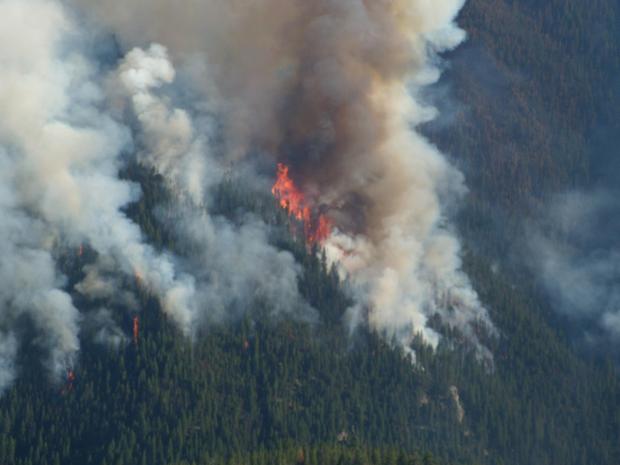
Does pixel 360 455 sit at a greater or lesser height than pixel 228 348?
lesser

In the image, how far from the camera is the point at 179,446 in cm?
18238

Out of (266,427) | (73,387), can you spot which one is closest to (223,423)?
(266,427)

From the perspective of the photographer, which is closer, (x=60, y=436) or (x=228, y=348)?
(x=60, y=436)

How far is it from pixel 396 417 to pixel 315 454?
943 inches

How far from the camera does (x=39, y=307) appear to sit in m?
198

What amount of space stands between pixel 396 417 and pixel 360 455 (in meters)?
23.2

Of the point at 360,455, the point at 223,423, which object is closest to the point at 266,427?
the point at 223,423

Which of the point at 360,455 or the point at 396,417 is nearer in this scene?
the point at 360,455

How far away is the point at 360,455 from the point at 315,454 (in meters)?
4.61

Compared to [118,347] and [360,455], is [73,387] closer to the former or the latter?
[118,347]

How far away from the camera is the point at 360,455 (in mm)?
177125

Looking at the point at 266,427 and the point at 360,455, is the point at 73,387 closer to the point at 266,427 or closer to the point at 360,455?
the point at 266,427

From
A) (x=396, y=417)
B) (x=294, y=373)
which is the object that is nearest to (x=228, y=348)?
(x=294, y=373)

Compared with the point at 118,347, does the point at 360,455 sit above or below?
below
